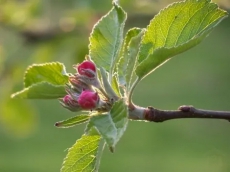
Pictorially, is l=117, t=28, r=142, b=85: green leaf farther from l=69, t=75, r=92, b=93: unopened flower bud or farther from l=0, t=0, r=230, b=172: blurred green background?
l=0, t=0, r=230, b=172: blurred green background

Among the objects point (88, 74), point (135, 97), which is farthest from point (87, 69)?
point (135, 97)

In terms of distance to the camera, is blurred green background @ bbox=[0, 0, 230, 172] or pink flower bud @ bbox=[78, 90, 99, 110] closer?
pink flower bud @ bbox=[78, 90, 99, 110]

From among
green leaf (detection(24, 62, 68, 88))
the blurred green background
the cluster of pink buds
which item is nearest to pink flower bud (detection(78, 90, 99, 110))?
the cluster of pink buds

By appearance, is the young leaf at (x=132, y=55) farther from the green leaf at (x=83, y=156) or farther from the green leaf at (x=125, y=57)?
→ the green leaf at (x=83, y=156)

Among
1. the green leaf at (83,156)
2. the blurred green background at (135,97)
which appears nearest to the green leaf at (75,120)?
the green leaf at (83,156)

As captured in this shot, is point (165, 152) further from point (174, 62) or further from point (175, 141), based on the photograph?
point (174, 62)

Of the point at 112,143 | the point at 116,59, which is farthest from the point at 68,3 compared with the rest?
the point at 112,143

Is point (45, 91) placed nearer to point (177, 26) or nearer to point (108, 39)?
point (108, 39)
